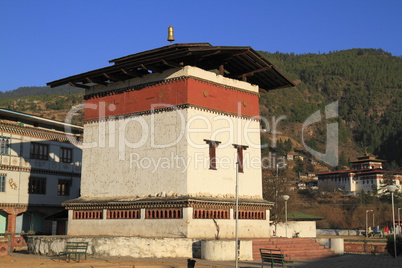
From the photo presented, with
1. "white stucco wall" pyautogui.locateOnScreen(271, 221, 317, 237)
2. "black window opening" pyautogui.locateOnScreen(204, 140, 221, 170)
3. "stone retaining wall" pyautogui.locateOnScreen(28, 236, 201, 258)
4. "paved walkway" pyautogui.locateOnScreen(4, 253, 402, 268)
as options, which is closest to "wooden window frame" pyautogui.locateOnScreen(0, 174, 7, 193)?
"paved walkway" pyautogui.locateOnScreen(4, 253, 402, 268)

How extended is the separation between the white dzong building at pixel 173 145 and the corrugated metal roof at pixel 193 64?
68mm

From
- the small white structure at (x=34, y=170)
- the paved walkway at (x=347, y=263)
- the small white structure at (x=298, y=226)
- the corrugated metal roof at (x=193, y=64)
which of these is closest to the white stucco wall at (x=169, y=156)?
the corrugated metal roof at (x=193, y=64)

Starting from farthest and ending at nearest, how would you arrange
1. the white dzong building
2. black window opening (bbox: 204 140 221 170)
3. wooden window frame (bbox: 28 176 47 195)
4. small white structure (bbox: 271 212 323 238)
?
small white structure (bbox: 271 212 323 238) → wooden window frame (bbox: 28 176 47 195) → black window opening (bbox: 204 140 221 170) → the white dzong building

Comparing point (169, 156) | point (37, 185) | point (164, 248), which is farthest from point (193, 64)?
point (37, 185)

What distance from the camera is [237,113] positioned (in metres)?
32.0

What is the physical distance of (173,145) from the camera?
29188 millimetres

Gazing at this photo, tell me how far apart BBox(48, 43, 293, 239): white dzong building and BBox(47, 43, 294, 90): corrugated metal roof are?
7cm

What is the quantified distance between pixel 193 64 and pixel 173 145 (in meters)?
5.03

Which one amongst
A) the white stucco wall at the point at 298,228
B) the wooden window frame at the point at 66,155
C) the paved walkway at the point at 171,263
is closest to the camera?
the paved walkway at the point at 171,263

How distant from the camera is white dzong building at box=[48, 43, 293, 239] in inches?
1129

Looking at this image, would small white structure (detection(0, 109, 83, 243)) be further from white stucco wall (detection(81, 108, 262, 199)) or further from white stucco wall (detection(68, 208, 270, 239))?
white stucco wall (detection(81, 108, 262, 199))

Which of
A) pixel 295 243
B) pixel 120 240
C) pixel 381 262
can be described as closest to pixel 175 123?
pixel 120 240

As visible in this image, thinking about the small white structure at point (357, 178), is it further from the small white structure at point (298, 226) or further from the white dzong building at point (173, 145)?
the white dzong building at point (173, 145)

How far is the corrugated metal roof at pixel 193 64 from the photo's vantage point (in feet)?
94.9
